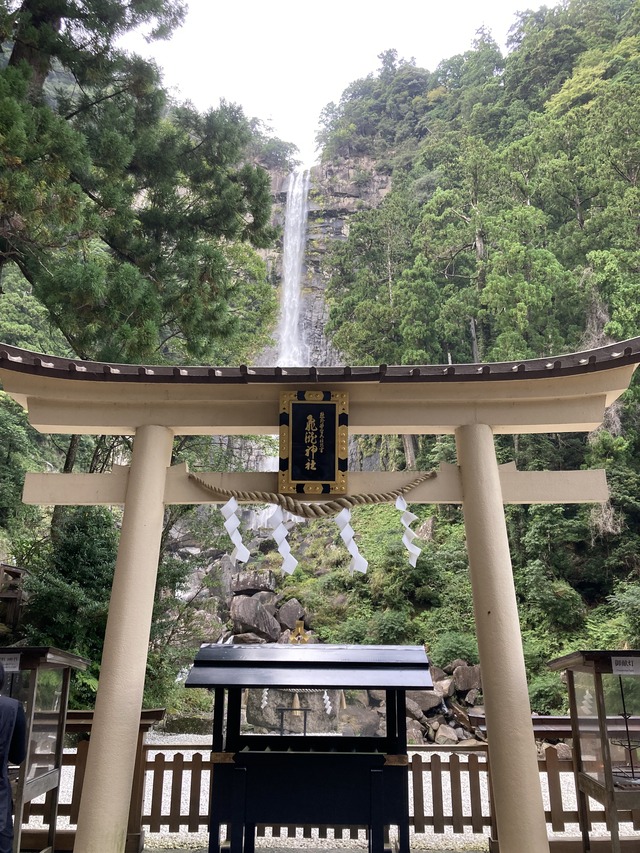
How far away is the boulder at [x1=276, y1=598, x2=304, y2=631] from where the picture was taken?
51.3 ft

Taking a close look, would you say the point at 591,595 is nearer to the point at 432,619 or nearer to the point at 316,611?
the point at 432,619

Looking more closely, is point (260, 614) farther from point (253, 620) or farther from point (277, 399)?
point (277, 399)

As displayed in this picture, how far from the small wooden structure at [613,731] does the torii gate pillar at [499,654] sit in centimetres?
43

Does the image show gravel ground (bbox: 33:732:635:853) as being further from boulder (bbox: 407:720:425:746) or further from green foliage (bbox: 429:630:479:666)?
green foliage (bbox: 429:630:479:666)

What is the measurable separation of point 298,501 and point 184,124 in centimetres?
966

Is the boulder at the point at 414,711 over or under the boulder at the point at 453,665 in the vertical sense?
under

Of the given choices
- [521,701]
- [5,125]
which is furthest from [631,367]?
[5,125]

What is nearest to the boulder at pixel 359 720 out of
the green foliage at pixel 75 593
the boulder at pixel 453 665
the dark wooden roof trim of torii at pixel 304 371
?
the dark wooden roof trim of torii at pixel 304 371

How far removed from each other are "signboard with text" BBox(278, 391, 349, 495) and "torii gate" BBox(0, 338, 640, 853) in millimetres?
132

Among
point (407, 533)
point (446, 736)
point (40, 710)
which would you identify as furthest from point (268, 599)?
point (40, 710)

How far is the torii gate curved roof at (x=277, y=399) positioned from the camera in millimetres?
5277

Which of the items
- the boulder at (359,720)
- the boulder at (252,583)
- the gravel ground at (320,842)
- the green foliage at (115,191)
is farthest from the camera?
the boulder at (252,583)

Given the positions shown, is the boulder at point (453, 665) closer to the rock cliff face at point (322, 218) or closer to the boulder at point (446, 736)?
the boulder at point (446, 736)

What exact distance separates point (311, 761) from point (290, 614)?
11712 mm
